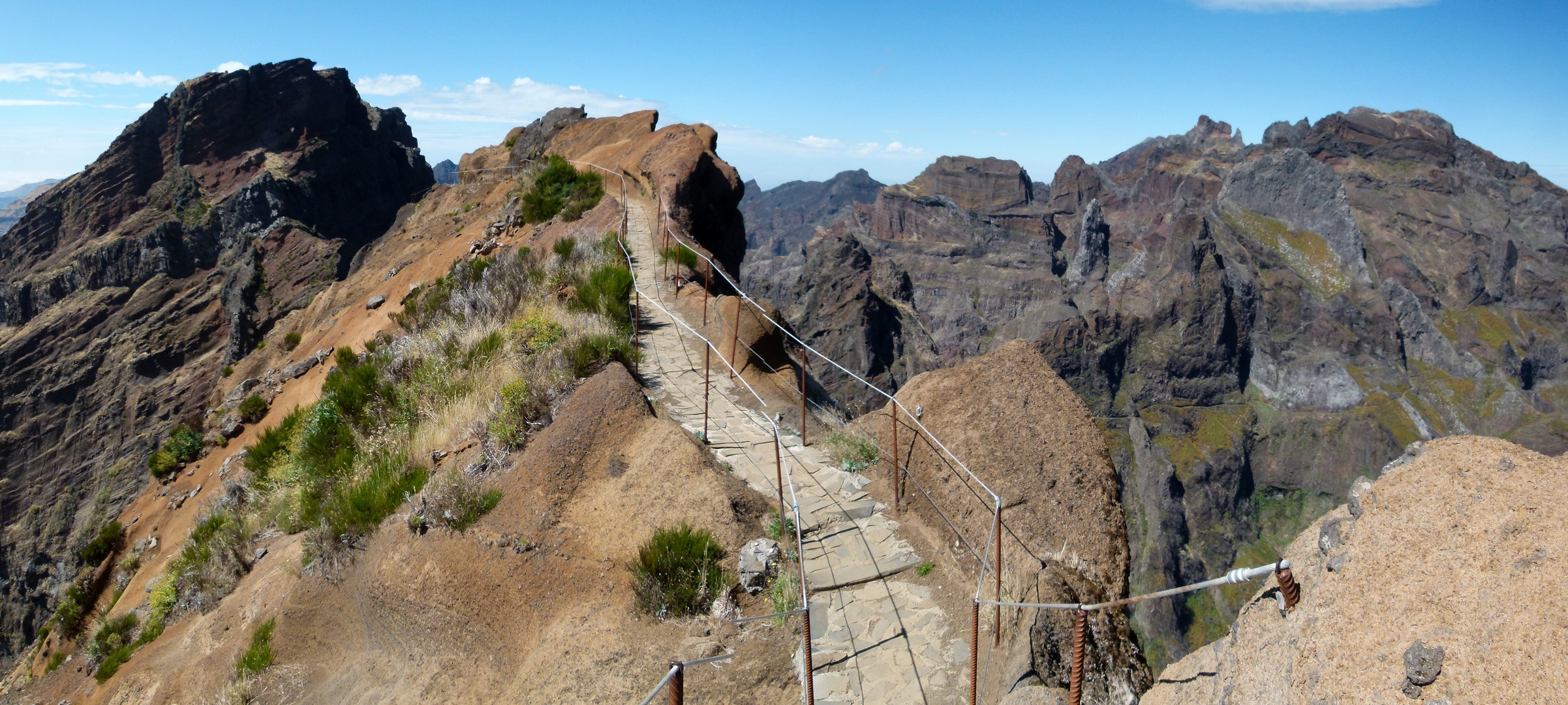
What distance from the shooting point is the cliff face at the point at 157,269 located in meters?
51.6

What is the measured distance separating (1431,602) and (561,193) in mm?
21389

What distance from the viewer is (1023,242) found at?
148m

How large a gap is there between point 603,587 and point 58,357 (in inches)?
3121

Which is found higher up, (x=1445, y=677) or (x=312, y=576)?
(x=1445, y=677)

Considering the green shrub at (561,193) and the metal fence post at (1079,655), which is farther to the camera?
the green shrub at (561,193)

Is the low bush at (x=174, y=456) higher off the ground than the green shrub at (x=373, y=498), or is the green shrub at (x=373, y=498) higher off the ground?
the green shrub at (x=373, y=498)

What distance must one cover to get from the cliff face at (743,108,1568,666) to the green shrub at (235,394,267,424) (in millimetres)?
71493

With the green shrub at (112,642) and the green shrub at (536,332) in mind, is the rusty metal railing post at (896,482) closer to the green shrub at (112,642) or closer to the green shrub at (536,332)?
the green shrub at (536,332)

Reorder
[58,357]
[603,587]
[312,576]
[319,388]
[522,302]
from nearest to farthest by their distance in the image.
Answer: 1. [603,587]
2. [312,576]
3. [522,302]
4. [319,388]
5. [58,357]

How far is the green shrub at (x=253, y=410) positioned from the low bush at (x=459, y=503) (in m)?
9.99

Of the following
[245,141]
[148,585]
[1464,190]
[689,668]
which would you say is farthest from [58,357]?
[1464,190]

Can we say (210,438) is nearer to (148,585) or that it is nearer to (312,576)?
(148,585)

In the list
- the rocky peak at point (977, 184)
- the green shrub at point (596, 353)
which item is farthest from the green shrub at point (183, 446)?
the rocky peak at point (977, 184)

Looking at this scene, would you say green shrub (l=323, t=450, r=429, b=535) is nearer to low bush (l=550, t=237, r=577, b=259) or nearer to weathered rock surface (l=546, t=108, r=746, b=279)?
low bush (l=550, t=237, r=577, b=259)
